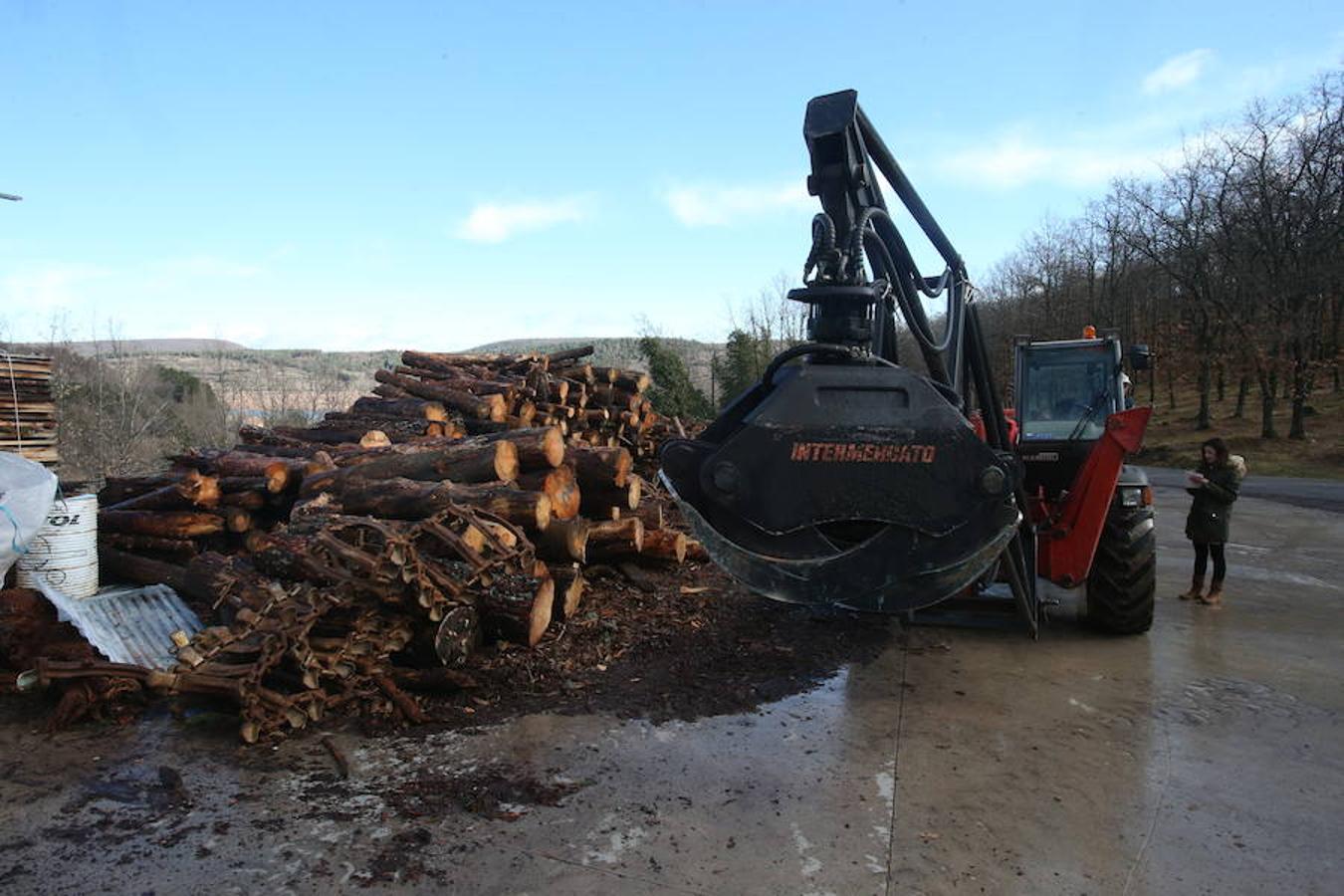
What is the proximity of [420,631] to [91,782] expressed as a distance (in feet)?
5.94

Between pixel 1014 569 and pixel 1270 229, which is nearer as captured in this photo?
pixel 1014 569

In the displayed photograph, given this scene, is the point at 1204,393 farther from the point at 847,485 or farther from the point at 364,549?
the point at 364,549

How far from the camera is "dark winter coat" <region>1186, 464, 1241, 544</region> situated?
7605 millimetres

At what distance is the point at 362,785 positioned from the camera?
4137 millimetres

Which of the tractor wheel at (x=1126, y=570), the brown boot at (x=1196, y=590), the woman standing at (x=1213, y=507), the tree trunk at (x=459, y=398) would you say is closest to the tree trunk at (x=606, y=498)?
the tree trunk at (x=459, y=398)

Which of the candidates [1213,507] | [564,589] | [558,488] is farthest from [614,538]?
[1213,507]

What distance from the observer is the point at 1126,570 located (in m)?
6.48

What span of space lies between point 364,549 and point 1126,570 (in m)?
5.54

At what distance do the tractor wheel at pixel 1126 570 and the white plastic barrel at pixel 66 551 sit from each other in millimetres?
7647

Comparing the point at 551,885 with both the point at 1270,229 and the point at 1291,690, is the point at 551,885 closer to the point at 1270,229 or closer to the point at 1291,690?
the point at 1291,690

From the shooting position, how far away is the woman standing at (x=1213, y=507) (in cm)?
761

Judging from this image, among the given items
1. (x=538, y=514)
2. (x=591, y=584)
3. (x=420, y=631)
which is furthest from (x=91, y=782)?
(x=591, y=584)

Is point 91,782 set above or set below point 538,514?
below

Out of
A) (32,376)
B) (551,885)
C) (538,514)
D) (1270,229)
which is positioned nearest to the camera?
(551,885)
